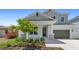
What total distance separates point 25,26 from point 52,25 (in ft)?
3.45

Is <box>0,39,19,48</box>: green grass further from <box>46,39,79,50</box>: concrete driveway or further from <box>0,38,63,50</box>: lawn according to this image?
<box>46,39,79,50</box>: concrete driveway

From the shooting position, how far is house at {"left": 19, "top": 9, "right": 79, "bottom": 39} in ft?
25.2

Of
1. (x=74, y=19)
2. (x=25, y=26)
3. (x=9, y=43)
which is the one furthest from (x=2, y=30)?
(x=74, y=19)

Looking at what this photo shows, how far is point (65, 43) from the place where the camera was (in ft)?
25.8

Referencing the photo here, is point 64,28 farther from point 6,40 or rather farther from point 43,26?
point 6,40

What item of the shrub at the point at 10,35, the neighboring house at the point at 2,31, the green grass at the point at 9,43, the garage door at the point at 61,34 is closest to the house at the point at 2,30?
the neighboring house at the point at 2,31

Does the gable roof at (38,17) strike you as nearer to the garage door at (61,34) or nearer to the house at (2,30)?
the garage door at (61,34)

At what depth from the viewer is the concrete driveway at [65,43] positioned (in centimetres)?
768

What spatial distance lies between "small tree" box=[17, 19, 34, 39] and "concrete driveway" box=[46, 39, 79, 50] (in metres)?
0.86

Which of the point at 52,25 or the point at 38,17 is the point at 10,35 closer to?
the point at 38,17

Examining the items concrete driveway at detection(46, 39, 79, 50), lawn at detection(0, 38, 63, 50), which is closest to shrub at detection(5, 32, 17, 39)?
lawn at detection(0, 38, 63, 50)

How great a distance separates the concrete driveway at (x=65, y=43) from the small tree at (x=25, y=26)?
864mm

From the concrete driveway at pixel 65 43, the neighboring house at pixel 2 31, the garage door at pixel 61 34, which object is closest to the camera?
the neighboring house at pixel 2 31
